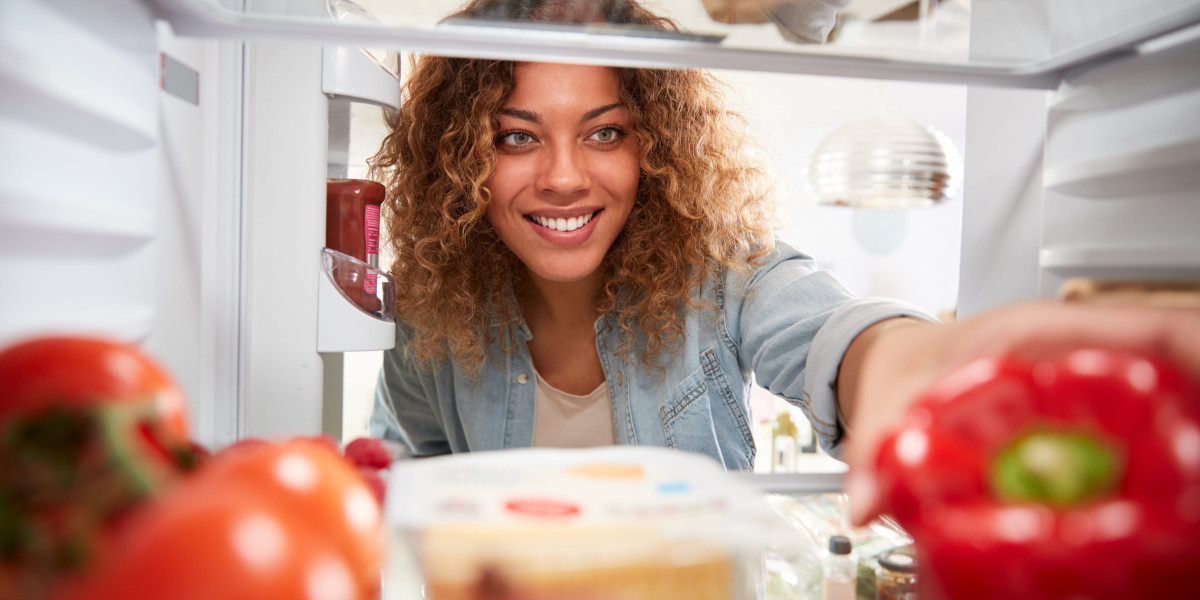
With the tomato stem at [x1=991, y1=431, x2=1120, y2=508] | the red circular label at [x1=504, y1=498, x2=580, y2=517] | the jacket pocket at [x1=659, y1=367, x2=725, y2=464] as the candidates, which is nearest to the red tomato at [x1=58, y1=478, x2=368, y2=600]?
the red circular label at [x1=504, y1=498, x2=580, y2=517]

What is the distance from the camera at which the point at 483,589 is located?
0.42 metres

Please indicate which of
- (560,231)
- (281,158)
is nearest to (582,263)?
(560,231)

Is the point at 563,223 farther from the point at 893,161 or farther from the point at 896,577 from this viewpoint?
the point at 893,161

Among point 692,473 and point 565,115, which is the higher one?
point 565,115

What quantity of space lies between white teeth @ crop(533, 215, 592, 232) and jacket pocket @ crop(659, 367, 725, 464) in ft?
1.10

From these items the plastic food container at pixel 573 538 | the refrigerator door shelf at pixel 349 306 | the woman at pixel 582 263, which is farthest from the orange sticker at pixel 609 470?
the woman at pixel 582 263

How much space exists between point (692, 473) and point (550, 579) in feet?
0.50

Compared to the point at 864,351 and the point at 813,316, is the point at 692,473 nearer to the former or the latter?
the point at 864,351

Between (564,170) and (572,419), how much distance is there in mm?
495

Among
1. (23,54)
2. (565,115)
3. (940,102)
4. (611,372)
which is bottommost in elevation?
(611,372)

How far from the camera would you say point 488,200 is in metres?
1.31

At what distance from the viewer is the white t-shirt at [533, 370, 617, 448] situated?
148 centimetres

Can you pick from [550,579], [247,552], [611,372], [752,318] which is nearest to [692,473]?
[550,579]

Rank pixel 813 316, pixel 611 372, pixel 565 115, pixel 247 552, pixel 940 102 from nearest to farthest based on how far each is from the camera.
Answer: pixel 247 552
pixel 813 316
pixel 565 115
pixel 611 372
pixel 940 102
